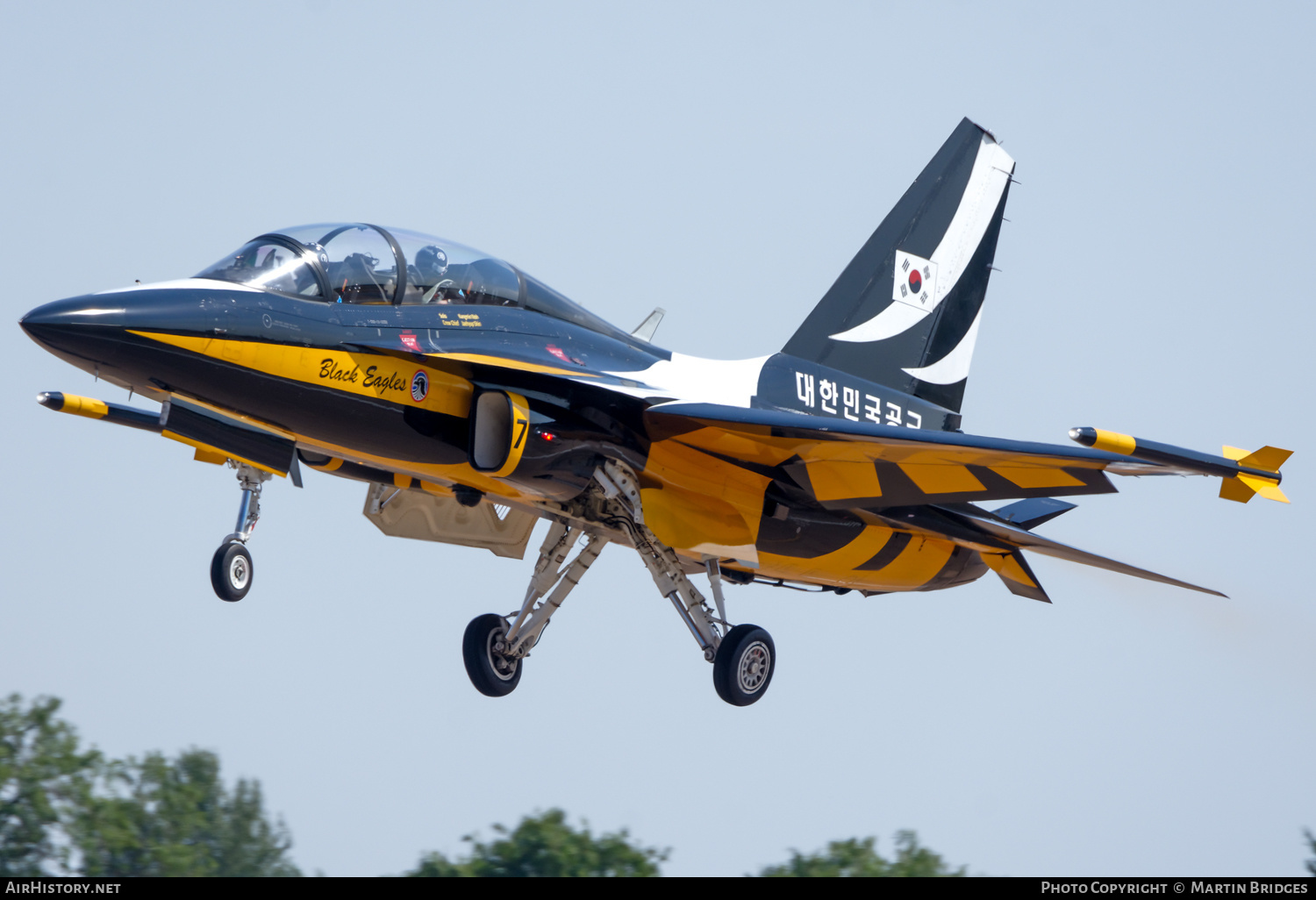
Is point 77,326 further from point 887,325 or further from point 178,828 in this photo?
point 178,828

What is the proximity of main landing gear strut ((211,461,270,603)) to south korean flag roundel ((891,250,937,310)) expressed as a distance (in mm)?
7795

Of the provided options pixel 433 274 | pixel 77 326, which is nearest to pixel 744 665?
pixel 433 274

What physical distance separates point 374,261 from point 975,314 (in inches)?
347

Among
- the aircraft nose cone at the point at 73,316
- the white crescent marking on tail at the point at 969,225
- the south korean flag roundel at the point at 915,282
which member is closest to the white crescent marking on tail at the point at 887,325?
the white crescent marking on tail at the point at 969,225

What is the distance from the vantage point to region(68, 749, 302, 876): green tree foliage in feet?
89.3

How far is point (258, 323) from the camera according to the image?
11.4 meters

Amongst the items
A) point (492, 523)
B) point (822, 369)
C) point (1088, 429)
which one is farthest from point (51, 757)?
point (1088, 429)

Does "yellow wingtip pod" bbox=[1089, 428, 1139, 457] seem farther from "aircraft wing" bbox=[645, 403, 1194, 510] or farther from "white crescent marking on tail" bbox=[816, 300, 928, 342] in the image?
"white crescent marking on tail" bbox=[816, 300, 928, 342]

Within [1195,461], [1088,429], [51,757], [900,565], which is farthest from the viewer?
[51,757]

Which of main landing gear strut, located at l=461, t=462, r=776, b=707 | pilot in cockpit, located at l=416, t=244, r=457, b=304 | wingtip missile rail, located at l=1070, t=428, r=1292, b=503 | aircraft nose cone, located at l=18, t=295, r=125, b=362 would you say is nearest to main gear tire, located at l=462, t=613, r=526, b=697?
main landing gear strut, located at l=461, t=462, r=776, b=707

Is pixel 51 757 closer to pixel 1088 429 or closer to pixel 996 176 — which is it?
pixel 996 176

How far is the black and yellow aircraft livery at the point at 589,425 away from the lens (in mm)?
11391

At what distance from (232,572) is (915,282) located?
28.6 ft

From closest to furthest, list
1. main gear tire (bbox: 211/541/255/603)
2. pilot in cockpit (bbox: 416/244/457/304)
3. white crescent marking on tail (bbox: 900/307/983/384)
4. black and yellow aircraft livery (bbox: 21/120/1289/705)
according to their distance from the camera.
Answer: black and yellow aircraft livery (bbox: 21/120/1289/705), pilot in cockpit (bbox: 416/244/457/304), main gear tire (bbox: 211/541/255/603), white crescent marking on tail (bbox: 900/307/983/384)
